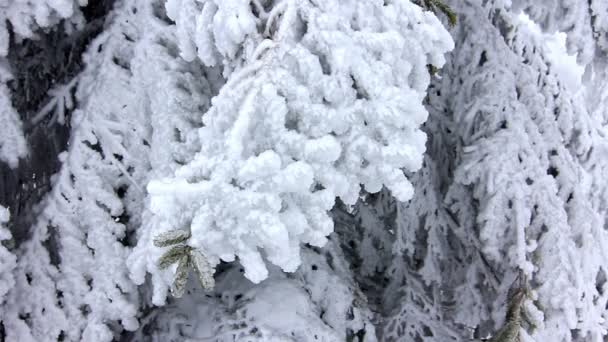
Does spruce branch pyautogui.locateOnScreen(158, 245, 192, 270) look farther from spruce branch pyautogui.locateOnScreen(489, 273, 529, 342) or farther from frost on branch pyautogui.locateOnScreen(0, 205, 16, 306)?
spruce branch pyautogui.locateOnScreen(489, 273, 529, 342)

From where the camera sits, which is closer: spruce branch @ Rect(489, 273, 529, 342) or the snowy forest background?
the snowy forest background

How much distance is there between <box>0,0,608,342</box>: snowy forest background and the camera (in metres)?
1.40

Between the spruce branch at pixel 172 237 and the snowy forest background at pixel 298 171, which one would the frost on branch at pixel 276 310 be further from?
the spruce branch at pixel 172 237

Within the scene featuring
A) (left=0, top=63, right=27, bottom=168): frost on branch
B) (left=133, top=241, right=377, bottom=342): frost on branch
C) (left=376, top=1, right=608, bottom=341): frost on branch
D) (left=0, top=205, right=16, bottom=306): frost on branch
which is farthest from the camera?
(left=376, top=1, right=608, bottom=341): frost on branch

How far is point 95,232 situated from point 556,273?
83.3 inches

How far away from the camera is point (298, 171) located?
1.34m

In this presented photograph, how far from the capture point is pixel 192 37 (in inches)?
70.1

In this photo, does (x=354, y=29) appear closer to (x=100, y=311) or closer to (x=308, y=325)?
(x=308, y=325)

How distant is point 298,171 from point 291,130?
0.13m

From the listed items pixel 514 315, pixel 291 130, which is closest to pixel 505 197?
pixel 514 315

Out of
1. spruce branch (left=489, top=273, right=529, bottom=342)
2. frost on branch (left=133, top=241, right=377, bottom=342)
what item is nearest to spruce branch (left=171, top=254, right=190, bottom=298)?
frost on branch (left=133, top=241, right=377, bottom=342)

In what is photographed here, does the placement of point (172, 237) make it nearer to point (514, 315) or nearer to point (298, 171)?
point (298, 171)

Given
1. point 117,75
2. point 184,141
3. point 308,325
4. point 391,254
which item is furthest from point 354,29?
point 391,254

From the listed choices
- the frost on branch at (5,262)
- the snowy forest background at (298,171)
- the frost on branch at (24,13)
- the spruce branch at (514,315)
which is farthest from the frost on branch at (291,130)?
the spruce branch at (514,315)
